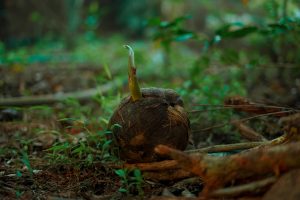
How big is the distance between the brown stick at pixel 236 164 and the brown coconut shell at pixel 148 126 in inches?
14.4

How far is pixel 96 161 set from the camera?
78.8 inches

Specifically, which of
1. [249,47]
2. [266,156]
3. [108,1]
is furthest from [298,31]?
[108,1]

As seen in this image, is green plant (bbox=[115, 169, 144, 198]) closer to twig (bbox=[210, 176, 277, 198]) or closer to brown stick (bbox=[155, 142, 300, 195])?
brown stick (bbox=[155, 142, 300, 195])

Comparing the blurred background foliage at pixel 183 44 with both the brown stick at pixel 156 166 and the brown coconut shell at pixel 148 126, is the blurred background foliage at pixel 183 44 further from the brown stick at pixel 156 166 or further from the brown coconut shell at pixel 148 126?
the brown stick at pixel 156 166

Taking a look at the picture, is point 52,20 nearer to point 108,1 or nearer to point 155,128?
point 108,1

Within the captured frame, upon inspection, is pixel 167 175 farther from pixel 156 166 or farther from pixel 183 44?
pixel 183 44

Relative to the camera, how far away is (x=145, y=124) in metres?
1.86

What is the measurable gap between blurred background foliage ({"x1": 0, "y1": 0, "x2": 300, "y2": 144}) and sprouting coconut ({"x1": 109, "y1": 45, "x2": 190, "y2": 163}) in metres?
0.32

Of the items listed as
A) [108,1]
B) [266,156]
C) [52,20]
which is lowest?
[266,156]

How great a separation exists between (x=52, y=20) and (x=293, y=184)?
19.7 feet

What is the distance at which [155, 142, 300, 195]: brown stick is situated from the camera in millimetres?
1383

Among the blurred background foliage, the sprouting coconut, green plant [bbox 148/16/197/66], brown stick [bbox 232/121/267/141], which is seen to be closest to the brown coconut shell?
the sprouting coconut

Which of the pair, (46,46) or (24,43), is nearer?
(46,46)

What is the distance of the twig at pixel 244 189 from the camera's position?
1.40 meters
